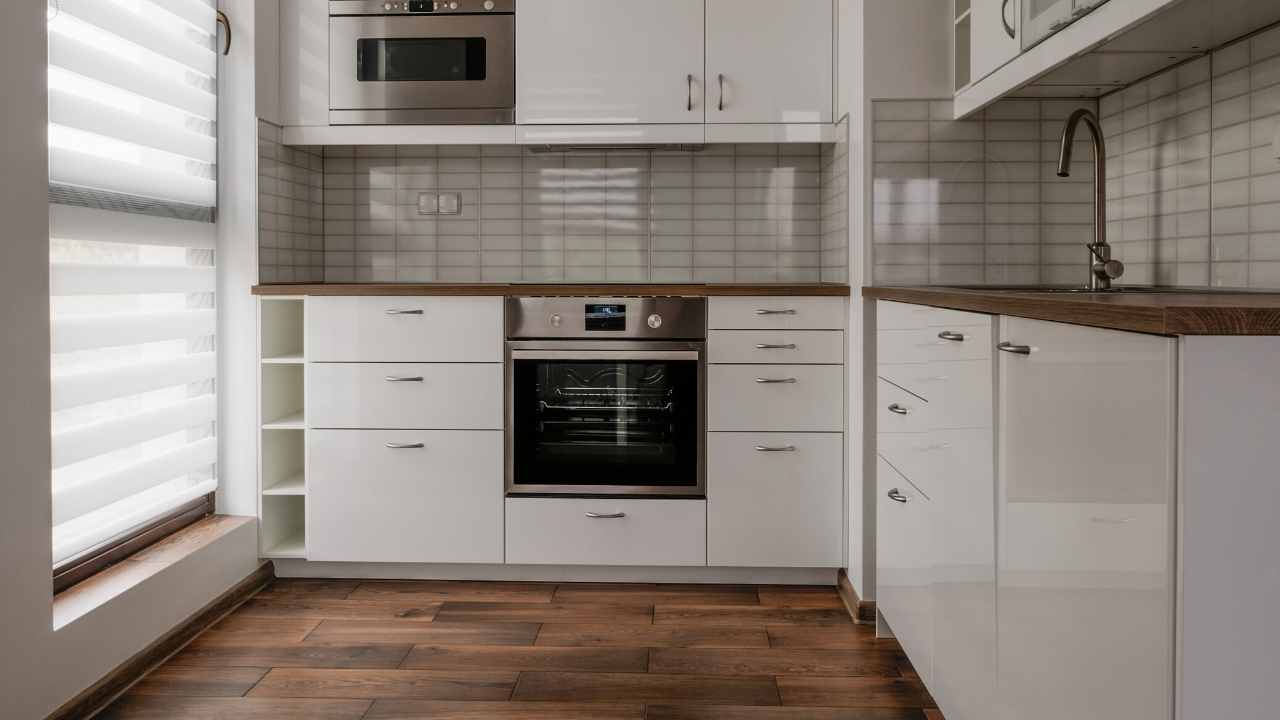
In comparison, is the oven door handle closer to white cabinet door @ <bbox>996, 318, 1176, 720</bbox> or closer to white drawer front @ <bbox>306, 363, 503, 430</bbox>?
white drawer front @ <bbox>306, 363, 503, 430</bbox>

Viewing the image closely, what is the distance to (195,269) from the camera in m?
2.88

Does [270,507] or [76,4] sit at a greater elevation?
[76,4]

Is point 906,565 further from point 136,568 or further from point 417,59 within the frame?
point 417,59

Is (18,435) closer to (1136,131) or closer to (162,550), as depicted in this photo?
(162,550)

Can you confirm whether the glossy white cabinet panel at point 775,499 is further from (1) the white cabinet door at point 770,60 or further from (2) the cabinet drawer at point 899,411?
(1) the white cabinet door at point 770,60

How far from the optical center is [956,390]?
181 centimetres

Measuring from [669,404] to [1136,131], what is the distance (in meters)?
1.53

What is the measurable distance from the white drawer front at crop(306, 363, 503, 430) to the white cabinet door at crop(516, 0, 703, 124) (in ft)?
3.12

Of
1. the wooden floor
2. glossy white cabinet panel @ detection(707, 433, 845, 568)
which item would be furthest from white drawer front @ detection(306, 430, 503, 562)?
glossy white cabinet panel @ detection(707, 433, 845, 568)

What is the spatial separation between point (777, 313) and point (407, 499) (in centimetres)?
132

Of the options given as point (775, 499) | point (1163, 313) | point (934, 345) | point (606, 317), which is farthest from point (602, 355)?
point (1163, 313)

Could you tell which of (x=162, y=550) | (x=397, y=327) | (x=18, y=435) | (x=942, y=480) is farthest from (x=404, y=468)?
(x=942, y=480)

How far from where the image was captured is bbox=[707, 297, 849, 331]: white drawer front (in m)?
2.94

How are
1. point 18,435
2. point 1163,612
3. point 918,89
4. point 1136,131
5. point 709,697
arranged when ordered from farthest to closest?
point 918,89, point 1136,131, point 709,697, point 18,435, point 1163,612
